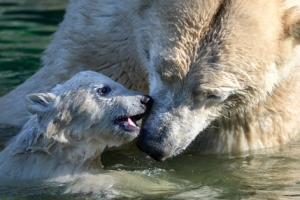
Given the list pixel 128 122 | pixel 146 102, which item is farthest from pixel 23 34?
pixel 146 102

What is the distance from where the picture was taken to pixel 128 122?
5523mm

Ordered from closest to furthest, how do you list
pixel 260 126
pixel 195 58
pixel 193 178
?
pixel 195 58 → pixel 193 178 → pixel 260 126

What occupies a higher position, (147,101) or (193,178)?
(147,101)

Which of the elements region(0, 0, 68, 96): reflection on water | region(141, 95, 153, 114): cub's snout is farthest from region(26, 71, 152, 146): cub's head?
region(0, 0, 68, 96): reflection on water

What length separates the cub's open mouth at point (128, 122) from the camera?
5.47m

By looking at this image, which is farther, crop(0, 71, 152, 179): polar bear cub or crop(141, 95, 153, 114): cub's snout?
crop(0, 71, 152, 179): polar bear cub

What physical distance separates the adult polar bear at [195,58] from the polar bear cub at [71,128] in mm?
317

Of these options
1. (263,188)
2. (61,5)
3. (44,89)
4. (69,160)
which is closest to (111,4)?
(44,89)

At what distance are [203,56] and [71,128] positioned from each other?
1.15 meters

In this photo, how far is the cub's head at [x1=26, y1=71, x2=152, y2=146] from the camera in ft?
18.0

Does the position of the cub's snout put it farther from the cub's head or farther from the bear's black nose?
the cub's head

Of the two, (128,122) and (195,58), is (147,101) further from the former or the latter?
(195,58)

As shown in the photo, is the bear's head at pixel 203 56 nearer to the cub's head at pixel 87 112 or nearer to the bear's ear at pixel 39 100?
the cub's head at pixel 87 112

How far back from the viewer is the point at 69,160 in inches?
222
